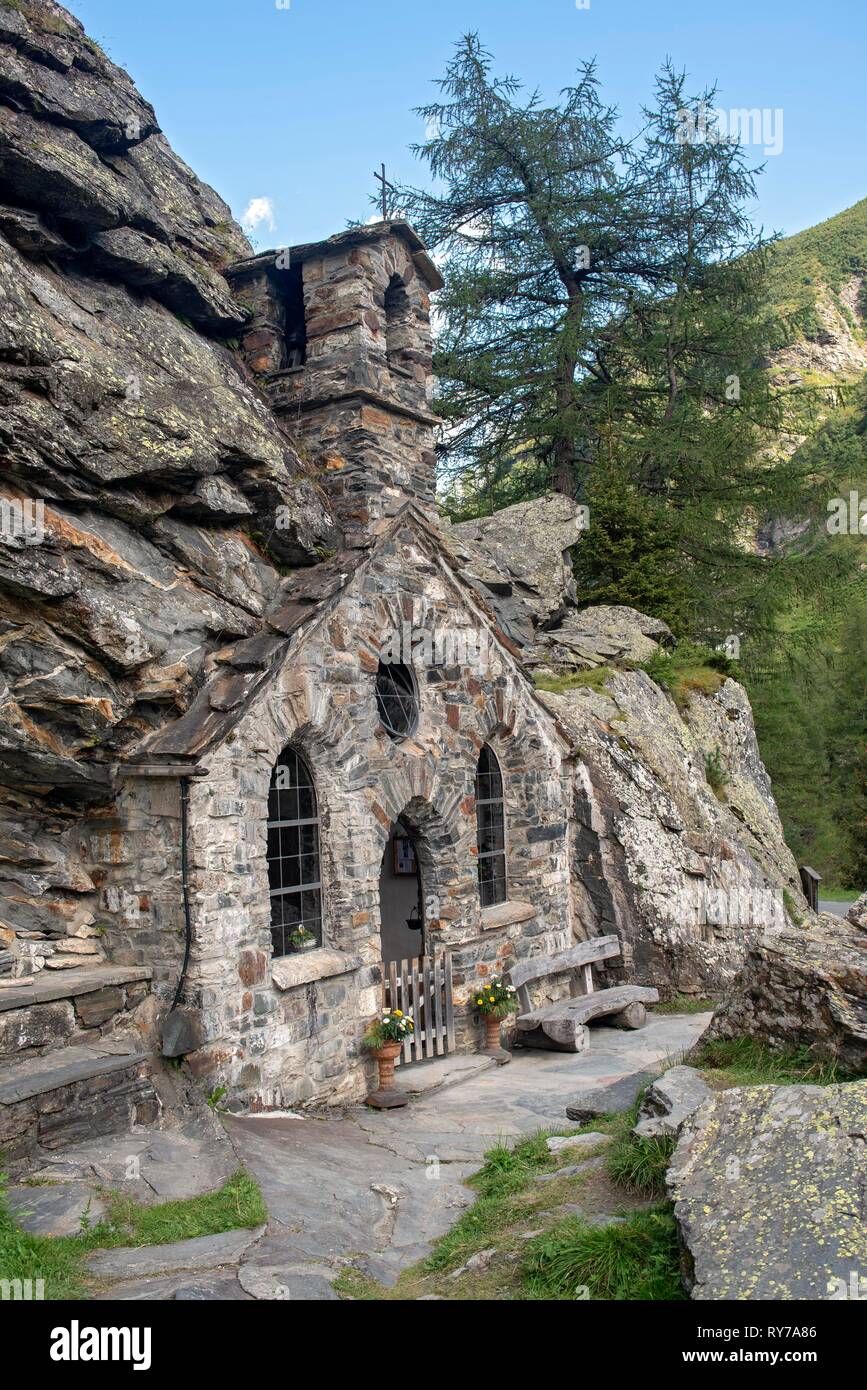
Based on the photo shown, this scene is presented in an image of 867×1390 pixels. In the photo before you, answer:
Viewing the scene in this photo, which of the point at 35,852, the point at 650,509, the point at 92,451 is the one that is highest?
the point at 650,509

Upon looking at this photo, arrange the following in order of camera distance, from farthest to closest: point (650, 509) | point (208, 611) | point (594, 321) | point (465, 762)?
point (594, 321), point (650, 509), point (465, 762), point (208, 611)

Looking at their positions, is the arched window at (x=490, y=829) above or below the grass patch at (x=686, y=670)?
below

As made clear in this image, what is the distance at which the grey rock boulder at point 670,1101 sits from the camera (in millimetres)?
5605

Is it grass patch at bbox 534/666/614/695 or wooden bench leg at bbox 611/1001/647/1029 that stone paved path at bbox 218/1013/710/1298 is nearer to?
wooden bench leg at bbox 611/1001/647/1029

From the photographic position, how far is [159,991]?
8.32 m

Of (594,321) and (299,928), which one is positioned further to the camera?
(594,321)

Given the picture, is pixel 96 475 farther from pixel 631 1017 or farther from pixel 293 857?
pixel 631 1017

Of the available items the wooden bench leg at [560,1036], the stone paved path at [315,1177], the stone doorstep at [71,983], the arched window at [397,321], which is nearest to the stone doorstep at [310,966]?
the stone paved path at [315,1177]

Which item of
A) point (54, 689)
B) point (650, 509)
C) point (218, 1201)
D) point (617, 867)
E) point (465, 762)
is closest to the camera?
point (218, 1201)

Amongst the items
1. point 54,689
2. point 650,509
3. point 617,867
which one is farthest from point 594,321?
point 54,689

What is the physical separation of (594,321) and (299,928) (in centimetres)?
1596

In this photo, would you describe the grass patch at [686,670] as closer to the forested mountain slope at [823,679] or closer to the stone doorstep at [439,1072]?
the forested mountain slope at [823,679]

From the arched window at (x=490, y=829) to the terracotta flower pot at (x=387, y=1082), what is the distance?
10.3 feet

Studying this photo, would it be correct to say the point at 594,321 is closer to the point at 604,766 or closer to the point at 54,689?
the point at 604,766
